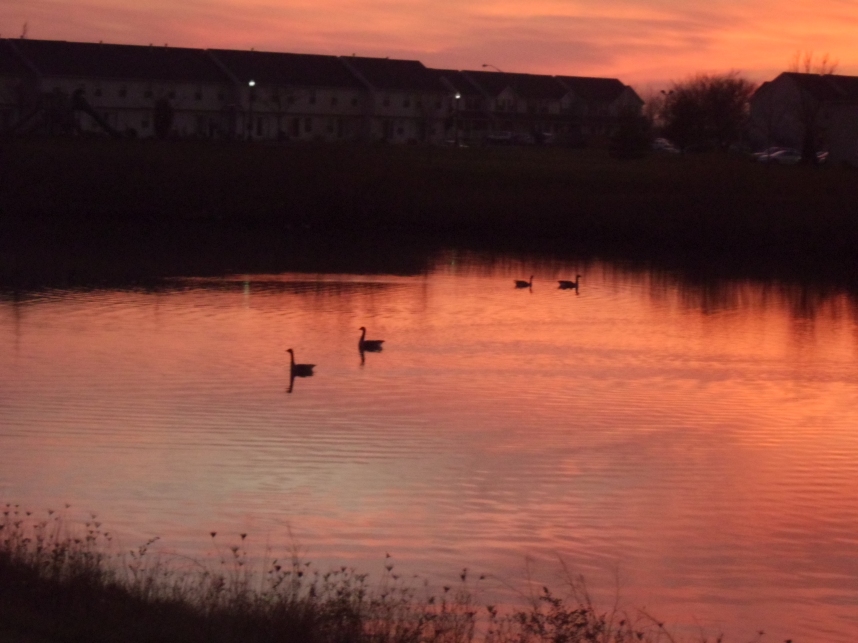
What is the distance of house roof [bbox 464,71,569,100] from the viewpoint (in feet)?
389

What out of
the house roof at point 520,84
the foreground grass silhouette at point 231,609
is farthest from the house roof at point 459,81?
the foreground grass silhouette at point 231,609

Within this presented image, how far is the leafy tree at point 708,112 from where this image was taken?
82.7 metres

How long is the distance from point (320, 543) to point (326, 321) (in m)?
17.6

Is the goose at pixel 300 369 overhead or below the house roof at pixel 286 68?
below

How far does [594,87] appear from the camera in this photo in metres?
125

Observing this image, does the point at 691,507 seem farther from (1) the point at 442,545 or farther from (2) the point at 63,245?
(2) the point at 63,245

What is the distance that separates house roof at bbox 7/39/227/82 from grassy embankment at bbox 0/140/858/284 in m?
32.9

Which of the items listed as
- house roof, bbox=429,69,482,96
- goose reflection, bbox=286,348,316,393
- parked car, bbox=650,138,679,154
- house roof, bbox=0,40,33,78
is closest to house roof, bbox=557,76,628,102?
house roof, bbox=429,69,482,96

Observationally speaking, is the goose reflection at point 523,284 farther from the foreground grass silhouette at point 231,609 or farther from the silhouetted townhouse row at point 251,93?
the silhouetted townhouse row at point 251,93

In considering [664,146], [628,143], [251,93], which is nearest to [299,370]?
[628,143]

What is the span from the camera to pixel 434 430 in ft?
61.3

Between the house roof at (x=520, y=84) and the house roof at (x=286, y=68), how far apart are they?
17930mm

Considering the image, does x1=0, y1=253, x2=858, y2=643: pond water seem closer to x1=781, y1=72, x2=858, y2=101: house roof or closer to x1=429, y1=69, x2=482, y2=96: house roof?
x1=781, y1=72, x2=858, y2=101: house roof

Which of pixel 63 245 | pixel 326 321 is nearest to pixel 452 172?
pixel 63 245
